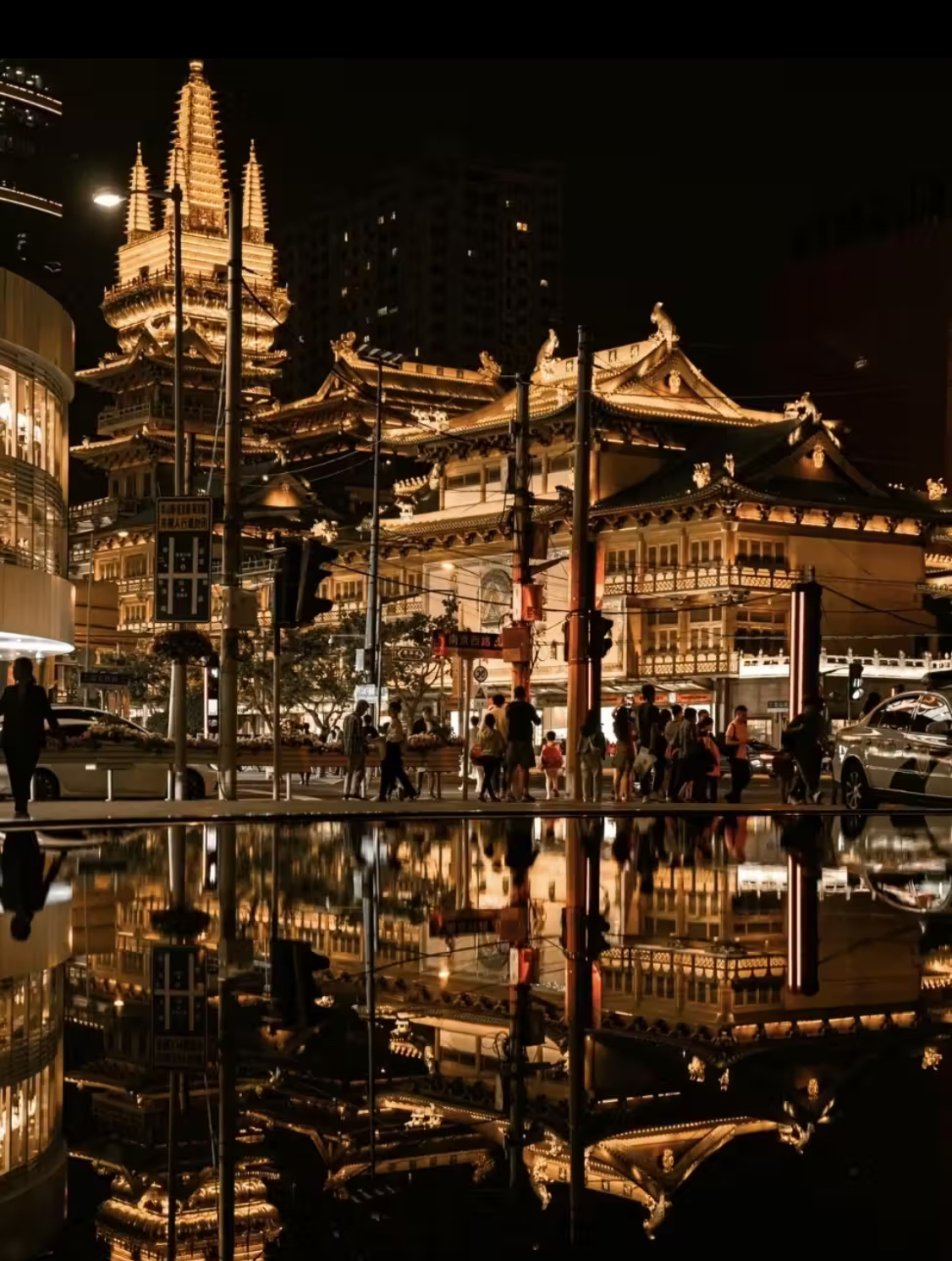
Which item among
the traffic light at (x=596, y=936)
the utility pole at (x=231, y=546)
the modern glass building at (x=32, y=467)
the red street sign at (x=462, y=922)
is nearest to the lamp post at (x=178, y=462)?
the utility pole at (x=231, y=546)

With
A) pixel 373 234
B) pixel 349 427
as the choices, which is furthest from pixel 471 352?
pixel 349 427

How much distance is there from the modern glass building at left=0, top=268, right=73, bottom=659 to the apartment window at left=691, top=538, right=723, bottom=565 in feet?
107

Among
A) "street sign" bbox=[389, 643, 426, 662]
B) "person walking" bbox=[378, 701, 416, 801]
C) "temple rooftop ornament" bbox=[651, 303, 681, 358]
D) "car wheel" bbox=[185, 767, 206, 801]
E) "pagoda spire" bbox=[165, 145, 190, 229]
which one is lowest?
"car wheel" bbox=[185, 767, 206, 801]

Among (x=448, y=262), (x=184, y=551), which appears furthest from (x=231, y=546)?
(x=448, y=262)

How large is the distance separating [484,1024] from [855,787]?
21.3 m

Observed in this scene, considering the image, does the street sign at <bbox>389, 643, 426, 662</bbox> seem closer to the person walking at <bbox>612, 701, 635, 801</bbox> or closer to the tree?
the tree

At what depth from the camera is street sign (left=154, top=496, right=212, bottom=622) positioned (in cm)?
2414

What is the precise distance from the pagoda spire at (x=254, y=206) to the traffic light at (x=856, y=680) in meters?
61.2

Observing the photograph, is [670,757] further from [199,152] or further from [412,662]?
[199,152]

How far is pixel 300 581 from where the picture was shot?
80.9 feet

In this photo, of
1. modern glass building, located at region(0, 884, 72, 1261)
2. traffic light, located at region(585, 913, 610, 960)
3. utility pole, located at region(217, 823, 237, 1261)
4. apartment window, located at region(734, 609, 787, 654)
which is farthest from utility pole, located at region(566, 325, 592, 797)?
apartment window, located at region(734, 609, 787, 654)

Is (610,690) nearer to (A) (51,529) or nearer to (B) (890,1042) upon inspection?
(A) (51,529)

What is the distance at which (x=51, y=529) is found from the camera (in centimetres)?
3784

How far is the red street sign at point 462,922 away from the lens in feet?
43.1
